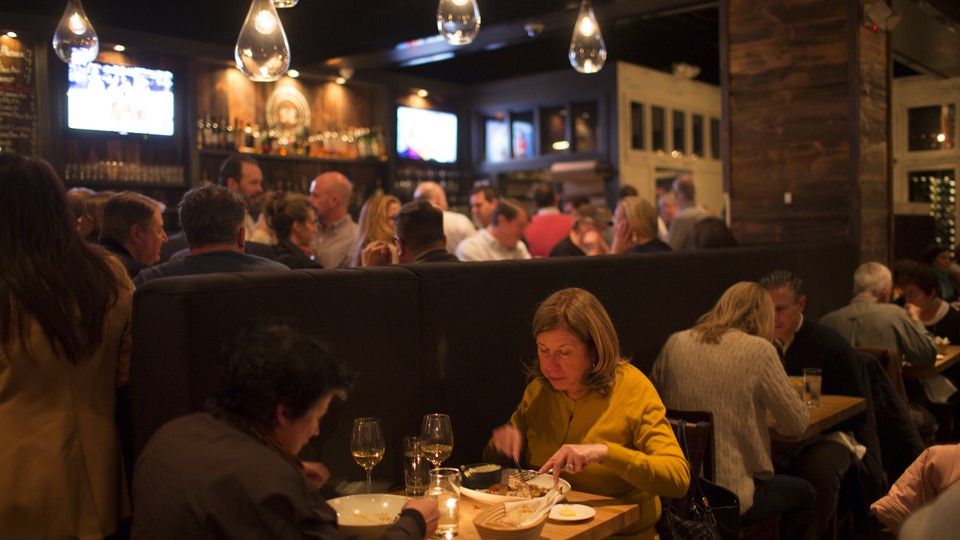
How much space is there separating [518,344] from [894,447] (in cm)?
232

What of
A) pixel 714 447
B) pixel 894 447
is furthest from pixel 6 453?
→ pixel 894 447

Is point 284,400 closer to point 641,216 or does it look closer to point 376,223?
point 376,223

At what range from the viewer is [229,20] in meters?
7.43

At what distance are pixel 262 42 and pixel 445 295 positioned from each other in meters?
1.14

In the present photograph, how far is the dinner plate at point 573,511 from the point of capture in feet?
7.61

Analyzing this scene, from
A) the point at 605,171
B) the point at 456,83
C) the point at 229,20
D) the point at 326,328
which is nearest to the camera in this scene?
the point at 326,328

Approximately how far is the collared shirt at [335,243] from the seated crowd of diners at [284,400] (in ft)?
2.37

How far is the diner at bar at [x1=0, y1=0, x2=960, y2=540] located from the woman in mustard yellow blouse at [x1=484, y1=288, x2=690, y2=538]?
1cm

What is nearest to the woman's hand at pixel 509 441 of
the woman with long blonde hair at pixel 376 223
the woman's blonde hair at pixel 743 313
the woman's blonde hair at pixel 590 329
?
the woman's blonde hair at pixel 590 329

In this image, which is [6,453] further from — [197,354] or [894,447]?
[894,447]

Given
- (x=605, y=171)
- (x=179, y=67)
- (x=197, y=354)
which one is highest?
(x=179, y=67)

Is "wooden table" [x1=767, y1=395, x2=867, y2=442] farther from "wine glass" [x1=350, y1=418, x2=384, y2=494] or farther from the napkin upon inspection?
"wine glass" [x1=350, y1=418, x2=384, y2=494]

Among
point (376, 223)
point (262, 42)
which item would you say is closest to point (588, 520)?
point (262, 42)

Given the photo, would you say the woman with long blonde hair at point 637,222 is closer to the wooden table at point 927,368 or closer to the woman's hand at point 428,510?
the wooden table at point 927,368
